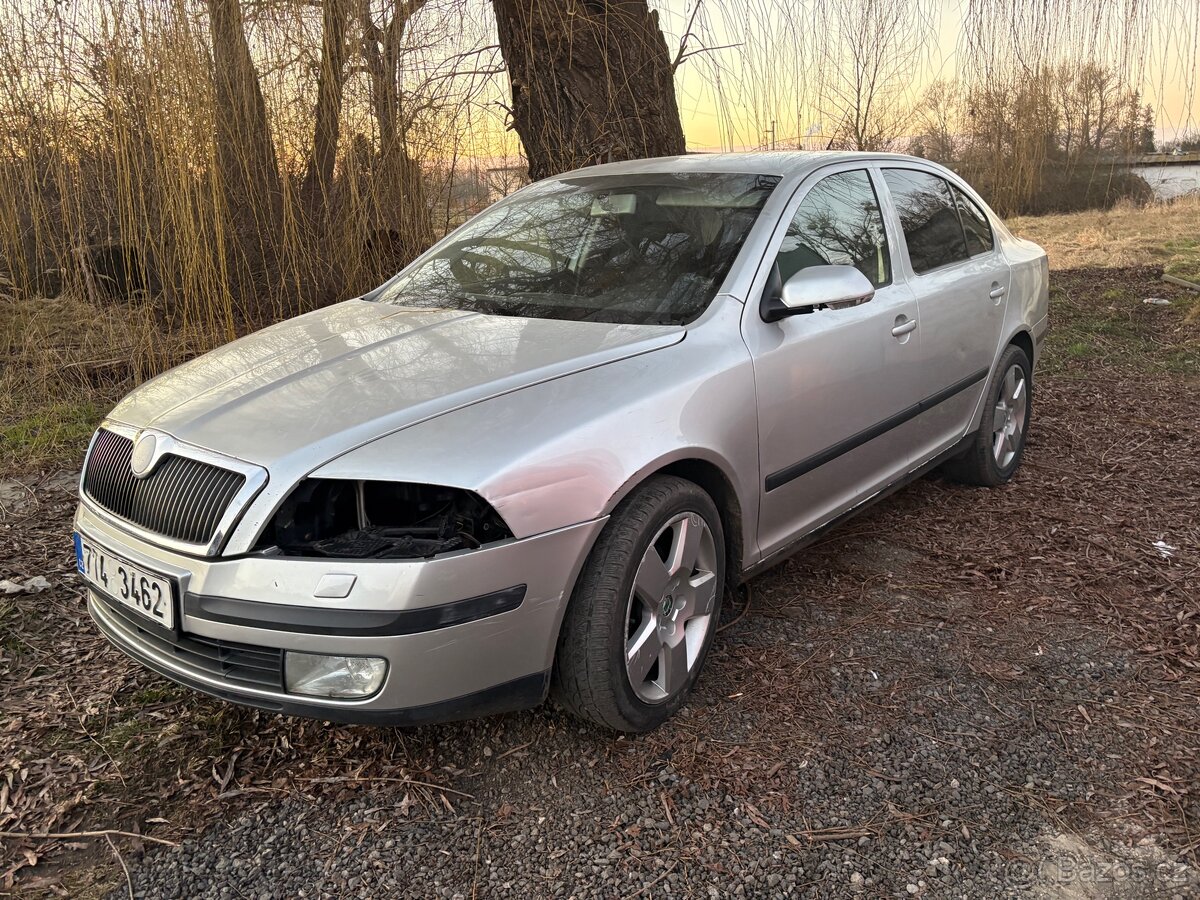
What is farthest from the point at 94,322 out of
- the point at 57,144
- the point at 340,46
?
the point at 340,46

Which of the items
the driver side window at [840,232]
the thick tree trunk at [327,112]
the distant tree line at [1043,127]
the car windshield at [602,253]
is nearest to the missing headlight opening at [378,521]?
the car windshield at [602,253]

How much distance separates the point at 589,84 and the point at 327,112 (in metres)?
1.62

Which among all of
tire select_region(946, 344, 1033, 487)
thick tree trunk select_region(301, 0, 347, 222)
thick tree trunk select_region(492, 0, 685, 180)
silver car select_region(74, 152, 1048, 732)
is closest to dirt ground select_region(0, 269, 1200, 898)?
silver car select_region(74, 152, 1048, 732)

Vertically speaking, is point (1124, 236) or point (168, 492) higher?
point (168, 492)

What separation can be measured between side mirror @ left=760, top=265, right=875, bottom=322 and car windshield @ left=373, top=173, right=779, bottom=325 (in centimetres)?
19

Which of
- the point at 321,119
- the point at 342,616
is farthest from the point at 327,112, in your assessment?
the point at 342,616

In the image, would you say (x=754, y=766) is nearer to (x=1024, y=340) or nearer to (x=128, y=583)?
(x=128, y=583)

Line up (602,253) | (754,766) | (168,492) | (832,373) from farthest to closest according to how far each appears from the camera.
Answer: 1. (602,253)
2. (832,373)
3. (754,766)
4. (168,492)

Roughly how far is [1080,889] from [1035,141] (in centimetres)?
549

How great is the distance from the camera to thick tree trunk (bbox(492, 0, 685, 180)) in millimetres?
5477

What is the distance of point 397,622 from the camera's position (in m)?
1.98

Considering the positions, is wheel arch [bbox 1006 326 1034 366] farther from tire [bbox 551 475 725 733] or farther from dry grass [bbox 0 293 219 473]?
dry grass [bbox 0 293 219 473]

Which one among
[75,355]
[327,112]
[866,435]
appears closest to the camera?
[866,435]

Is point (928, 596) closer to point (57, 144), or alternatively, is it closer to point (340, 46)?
point (340, 46)
